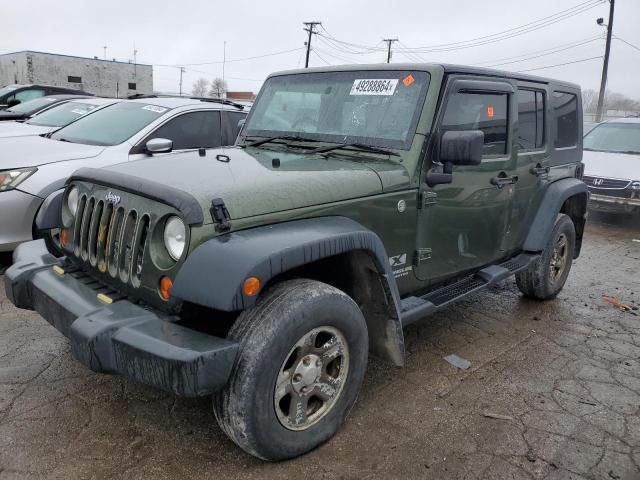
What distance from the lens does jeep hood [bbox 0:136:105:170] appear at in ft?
15.9

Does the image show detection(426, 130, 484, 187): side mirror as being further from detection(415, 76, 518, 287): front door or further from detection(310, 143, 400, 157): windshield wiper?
detection(310, 143, 400, 157): windshield wiper

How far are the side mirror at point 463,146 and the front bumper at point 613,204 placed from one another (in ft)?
21.8

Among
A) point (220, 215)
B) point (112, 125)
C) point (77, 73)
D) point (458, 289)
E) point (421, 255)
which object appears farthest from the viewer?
point (77, 73)

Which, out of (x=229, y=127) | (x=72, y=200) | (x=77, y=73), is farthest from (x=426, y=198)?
(x=77, y=73)

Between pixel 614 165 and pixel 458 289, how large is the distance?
6734mm

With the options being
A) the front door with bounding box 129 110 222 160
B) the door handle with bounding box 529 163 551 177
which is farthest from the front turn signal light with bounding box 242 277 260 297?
the front door with bounding box 129 110 222 160

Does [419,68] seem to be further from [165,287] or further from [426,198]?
[165,287]

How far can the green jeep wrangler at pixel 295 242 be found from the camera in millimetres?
2193

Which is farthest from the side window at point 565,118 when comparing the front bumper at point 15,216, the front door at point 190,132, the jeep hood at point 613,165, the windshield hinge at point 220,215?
the front bumper at point 15,216

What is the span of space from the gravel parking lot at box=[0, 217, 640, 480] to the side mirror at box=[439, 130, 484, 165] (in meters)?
1.40

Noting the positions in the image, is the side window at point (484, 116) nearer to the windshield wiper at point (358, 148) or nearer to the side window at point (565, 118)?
the windshield wiper at point (358, 148)

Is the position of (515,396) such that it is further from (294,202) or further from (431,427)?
(294,202)

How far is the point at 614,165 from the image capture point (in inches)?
352

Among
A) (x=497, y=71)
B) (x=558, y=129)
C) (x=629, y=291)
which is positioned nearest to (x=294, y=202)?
(x=497, y=71)
